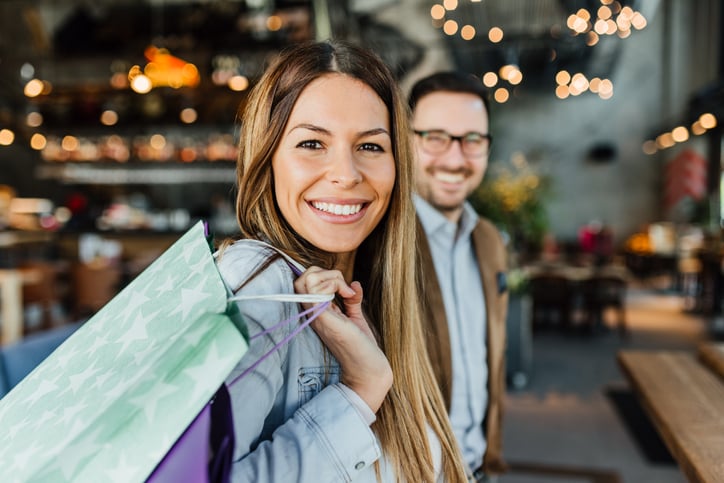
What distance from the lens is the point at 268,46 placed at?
366 inches

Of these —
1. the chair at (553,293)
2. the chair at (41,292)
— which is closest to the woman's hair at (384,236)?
the chair at (41,292)

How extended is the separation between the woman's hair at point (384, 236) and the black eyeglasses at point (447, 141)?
2.34 feet

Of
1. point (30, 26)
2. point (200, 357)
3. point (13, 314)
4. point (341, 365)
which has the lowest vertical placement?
point (13, 314)

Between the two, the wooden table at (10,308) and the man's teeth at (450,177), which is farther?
the wooden table at (10,308)

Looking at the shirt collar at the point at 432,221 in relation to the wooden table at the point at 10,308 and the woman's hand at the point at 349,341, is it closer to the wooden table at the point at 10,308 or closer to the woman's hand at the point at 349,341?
the woman's hand at the point at 349,341

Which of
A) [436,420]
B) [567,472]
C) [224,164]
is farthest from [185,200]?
[436,420]

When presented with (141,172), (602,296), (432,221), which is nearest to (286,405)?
(432,221)

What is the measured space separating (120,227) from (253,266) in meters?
9.29

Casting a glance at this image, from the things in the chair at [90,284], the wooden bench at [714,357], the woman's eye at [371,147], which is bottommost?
the chair at [90,284]

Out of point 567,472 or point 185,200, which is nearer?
point 567,472

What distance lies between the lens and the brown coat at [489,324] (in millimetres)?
1580

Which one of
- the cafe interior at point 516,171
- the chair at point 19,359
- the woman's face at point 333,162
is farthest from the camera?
the cafe interior at point 516,171

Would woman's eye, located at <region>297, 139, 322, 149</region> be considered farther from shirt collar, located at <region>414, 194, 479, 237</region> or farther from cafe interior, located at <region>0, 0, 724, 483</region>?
cafe interior, located at <region>0, 0, 724, 483</region>

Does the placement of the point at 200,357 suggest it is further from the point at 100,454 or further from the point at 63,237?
the point at 63,237
